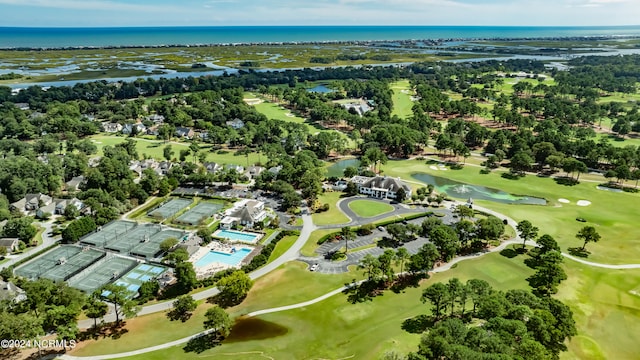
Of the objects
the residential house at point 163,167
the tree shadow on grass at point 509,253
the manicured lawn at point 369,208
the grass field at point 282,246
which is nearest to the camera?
the tree shadow on grass at point 509,253

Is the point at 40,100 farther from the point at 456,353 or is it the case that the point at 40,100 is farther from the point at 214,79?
the point at 456,353

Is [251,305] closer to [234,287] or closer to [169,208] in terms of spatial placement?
[234,287]

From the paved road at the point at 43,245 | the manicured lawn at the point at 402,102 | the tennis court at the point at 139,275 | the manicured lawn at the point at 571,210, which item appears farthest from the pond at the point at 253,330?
the manicured lawn at the point at 402,102

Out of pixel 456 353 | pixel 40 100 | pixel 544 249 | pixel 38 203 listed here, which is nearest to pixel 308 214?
pixel 544 249

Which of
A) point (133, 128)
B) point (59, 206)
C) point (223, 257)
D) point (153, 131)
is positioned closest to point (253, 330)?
point (223, 257)

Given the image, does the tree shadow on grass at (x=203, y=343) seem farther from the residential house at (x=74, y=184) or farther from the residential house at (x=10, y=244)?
the residential house at (x=74, y=184)

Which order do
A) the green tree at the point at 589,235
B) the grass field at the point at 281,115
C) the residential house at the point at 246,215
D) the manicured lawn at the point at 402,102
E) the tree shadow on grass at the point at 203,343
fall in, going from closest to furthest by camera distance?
1. the tree shadow on grass at the point at 203,343
2. the green tree at the point at 589,235
3. the residential house at the point at 246,215
4. the grass field at the point at 281,115
5. the manicured lawn at the point at 402,102
